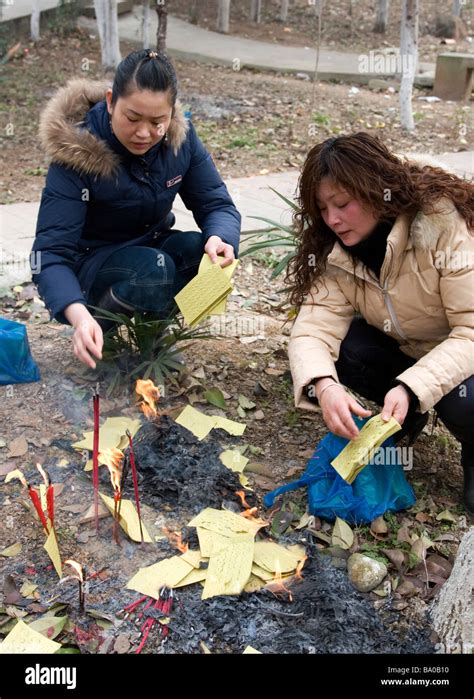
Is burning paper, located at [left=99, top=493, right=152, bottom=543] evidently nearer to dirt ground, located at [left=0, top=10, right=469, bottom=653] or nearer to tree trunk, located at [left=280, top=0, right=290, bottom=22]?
dirt ground, located at [left=0, top=10, right=469, bottom=653]

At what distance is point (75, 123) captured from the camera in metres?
3.09

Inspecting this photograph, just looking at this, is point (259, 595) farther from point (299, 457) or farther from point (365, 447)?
point (299, 457)

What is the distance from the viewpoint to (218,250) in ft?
10.3

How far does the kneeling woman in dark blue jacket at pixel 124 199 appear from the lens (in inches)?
112

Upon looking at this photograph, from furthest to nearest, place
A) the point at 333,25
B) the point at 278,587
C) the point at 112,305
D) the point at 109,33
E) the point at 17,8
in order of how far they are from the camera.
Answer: the point at 333,25, the point at 17,8, the point at 109,33, the point at 112,305, the point at 278,587

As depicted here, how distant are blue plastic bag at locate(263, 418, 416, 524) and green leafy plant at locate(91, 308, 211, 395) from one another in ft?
2.71

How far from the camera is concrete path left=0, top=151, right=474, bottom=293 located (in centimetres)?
461

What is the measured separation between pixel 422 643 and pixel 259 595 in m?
0.46

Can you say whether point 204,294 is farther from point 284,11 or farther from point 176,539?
point 284,11

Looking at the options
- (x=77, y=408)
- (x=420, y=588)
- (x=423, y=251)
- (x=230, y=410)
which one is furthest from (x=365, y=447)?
(x=77, y=408)

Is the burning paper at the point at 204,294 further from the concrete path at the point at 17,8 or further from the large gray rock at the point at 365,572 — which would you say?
the concrete path at the point at 17,8

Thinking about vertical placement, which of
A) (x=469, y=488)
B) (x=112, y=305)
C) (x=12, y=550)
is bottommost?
(x=12, y=550)

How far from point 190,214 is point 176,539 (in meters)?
3.51

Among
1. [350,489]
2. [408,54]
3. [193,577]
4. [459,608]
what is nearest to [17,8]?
[408,54]
